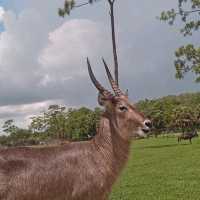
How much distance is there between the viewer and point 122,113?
26.8 feet

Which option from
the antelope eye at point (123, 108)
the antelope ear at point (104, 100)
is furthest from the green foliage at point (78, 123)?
the antelope eye at point (123, 108)

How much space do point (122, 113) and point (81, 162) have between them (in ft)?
3.57

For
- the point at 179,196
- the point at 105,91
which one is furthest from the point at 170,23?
the point at 105,91

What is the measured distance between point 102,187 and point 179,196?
8.29 m

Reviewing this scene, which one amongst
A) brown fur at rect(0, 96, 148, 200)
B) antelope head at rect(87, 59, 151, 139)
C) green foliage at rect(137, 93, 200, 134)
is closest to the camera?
brown fur at rect(0, 96, 148, 200)

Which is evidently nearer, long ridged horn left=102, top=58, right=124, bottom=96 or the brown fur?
the brown fur

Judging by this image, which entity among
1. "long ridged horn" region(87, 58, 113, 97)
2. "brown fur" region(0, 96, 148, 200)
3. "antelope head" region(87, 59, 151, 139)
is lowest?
"brown fur" region(0, 96, 148, 200)

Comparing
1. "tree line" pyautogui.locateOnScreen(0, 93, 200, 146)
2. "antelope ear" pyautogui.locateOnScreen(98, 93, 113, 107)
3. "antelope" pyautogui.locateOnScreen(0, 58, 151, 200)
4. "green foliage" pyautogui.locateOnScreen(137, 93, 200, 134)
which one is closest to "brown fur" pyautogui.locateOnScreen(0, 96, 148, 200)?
"antelope" pyautogui.locateOnScreen(0, 58, 151, 200)

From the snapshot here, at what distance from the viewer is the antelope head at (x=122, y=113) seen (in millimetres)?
7965

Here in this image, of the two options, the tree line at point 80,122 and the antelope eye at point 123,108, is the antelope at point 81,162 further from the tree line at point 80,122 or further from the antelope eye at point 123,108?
the tree line at point 80,122

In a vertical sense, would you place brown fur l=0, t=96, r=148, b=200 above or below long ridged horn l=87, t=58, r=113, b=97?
below

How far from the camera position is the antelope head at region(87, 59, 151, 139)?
7.96 metres

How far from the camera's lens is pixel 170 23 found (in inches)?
1344

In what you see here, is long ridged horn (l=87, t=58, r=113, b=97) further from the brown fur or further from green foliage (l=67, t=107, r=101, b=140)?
green foliage (l=67, t=107, r=101, b=140)
